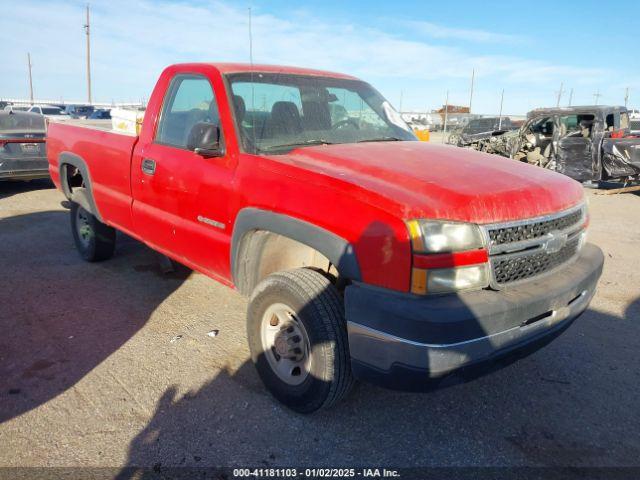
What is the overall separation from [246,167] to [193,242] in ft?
2.72

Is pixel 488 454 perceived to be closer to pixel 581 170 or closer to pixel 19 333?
pixel 19 333

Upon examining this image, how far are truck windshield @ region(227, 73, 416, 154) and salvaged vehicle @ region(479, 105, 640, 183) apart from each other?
865 cm

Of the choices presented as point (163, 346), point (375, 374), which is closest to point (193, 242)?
point (163, 346)

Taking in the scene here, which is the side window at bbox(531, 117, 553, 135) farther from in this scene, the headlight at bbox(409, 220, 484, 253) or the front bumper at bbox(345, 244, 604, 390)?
the headlight at bbox(409, 220, 484, 253)

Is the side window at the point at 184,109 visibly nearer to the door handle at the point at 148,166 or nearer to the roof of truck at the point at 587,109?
the door handle at the point at 148,166

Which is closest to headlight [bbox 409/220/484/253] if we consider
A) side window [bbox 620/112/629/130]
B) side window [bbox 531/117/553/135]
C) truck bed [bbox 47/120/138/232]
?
truck bed [bbox 47/120/138/232]

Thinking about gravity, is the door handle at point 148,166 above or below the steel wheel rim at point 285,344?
above

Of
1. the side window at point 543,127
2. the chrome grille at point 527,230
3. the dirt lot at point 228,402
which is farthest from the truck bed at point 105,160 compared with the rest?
the side window at point 543,127

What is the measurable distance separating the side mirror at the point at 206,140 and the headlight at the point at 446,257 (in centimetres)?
153

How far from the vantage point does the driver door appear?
10.5 feet

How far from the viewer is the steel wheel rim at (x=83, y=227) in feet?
17.3

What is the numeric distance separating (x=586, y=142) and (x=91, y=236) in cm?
1049

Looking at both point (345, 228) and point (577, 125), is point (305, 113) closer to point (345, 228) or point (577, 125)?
point (345, 228)

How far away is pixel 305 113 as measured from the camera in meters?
3.56
